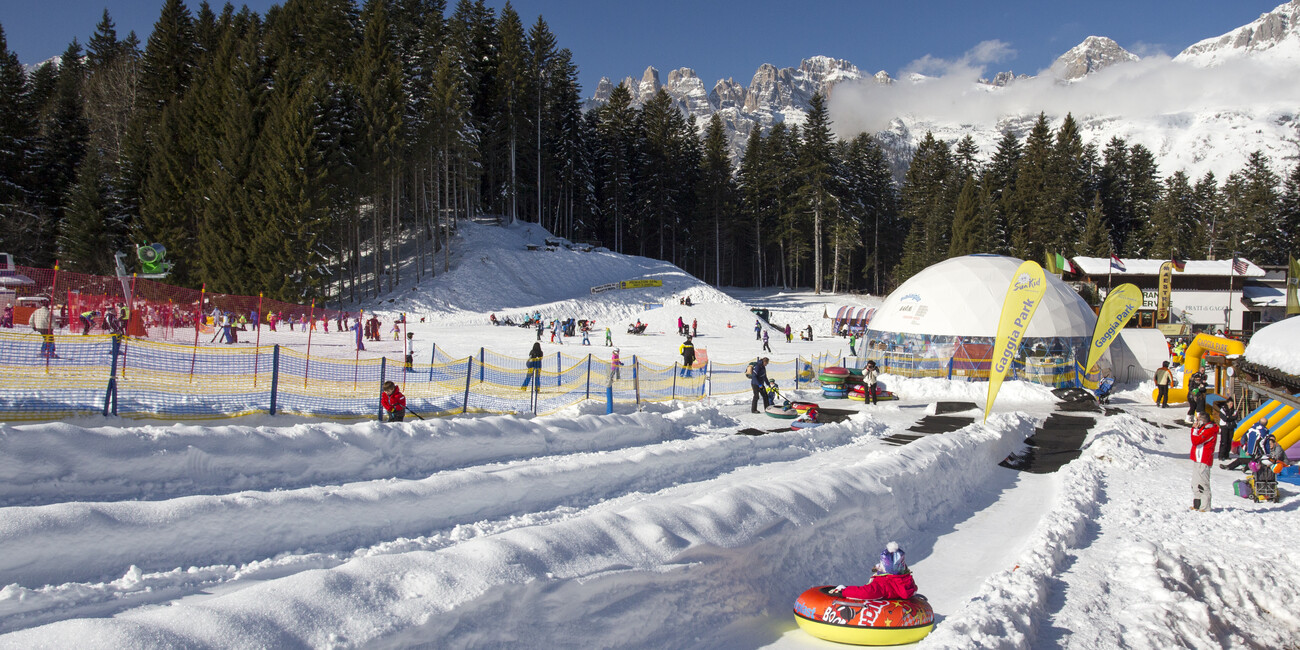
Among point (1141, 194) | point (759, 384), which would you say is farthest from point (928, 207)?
point (759, 384)

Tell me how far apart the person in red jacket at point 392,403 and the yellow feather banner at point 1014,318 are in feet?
38.1

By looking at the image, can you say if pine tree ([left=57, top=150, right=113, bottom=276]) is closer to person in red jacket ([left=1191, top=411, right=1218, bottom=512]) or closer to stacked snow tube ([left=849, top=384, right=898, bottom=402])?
stacked snow tube ([left=849, top=384, right=898, bottom=402])

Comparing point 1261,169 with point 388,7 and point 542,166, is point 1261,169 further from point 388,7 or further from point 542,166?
point 388,7

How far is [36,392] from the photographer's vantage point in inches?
364

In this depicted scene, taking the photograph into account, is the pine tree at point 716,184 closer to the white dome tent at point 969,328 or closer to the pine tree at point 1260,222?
the white dome tent at point 969,328

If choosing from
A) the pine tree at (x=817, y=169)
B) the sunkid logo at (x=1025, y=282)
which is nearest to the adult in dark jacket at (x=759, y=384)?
the sunkid logo at (x=1025, y=282)

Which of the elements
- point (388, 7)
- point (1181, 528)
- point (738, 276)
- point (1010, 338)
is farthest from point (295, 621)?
point (738, 276)

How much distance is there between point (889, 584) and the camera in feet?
19.0

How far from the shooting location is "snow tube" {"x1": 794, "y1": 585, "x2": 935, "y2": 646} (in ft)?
18.3

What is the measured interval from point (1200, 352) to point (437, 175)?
39587 millimetres

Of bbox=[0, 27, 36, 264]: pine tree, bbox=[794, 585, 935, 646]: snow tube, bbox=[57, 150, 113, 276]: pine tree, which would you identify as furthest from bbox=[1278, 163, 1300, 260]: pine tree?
bbox=[0, 27, 36, 264]: pine tree

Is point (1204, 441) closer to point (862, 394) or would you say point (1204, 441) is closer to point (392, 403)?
point (862, 394)

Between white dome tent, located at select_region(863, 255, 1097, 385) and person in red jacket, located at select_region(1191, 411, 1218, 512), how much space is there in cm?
1255

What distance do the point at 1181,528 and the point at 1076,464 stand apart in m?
2.90
